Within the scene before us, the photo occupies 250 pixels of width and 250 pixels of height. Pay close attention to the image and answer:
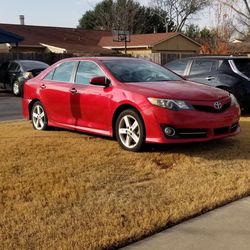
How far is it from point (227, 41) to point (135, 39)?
462 inches

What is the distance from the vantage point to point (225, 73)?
12.5 metres

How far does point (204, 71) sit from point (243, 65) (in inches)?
36.8

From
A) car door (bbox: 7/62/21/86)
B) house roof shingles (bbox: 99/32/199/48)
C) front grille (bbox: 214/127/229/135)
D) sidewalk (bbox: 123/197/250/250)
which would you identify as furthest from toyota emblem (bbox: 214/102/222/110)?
house roof shingles (bbox: 99/32/199/48)

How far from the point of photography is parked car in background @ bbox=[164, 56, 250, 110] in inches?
480

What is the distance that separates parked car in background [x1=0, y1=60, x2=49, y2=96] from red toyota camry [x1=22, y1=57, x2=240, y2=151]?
1200cm

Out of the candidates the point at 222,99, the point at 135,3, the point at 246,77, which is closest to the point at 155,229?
the point at 222,99

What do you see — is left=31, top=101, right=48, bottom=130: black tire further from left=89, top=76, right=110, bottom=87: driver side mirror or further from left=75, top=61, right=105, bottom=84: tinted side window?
left=89, top=76, right=110, bottom=87: driver side mirror

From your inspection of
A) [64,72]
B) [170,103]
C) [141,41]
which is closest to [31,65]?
[64,72]

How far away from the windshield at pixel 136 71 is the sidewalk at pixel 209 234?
136 inches

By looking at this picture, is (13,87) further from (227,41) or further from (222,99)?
(227,41)

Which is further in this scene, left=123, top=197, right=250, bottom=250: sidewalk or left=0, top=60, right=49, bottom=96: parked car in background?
left=0, top=60, right=49, bottom=96: parked car in background

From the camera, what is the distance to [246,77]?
12.3 m

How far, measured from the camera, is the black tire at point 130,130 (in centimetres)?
757

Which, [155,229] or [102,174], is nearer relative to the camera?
[155,229]
